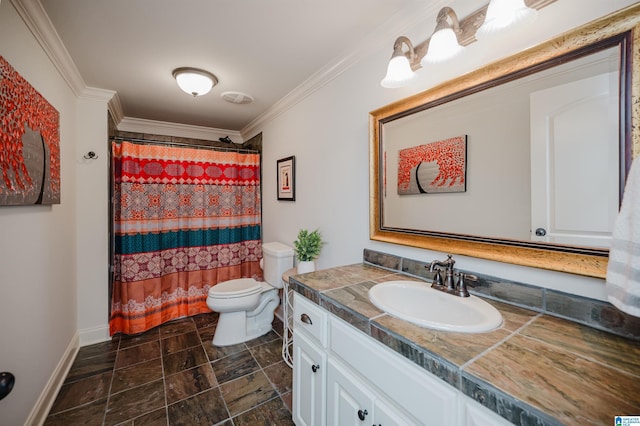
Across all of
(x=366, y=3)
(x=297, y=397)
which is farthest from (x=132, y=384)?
(x=366, y=3)

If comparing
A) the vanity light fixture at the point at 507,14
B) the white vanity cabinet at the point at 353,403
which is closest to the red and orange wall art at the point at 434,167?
the vanity light fixture at the point at 507,14

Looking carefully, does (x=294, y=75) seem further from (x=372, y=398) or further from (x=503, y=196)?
(x=372, y=398)

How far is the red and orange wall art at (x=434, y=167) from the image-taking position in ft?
3.91

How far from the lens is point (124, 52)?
5.61 feet

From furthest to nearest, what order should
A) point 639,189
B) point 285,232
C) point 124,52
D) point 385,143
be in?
point 285,232, point 124,52, point 385,143, point 639,189

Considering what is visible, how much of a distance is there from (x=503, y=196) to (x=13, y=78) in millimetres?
2186

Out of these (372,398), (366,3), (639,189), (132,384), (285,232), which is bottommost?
(132,384)

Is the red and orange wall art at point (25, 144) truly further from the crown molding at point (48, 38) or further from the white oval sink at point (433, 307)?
the white oval sink at point (433, 307)

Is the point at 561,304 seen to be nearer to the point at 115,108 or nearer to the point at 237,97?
the point at 237,97

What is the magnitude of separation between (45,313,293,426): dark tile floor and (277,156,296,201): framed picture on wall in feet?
4.31

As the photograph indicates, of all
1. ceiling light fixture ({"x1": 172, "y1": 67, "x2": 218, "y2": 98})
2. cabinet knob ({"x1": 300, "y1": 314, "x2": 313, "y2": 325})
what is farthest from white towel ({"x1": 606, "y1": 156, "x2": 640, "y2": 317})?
ceiling light fixture ({"x1": 172, "y1": 67, "x2": 218, "y2": 98})

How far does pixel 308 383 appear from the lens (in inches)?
47.4

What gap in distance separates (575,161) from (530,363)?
Answer: 0.68 meters

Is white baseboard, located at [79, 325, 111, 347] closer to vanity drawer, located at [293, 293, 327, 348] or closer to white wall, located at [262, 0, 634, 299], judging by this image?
white wall, located at [262, 0, 634, 299]
